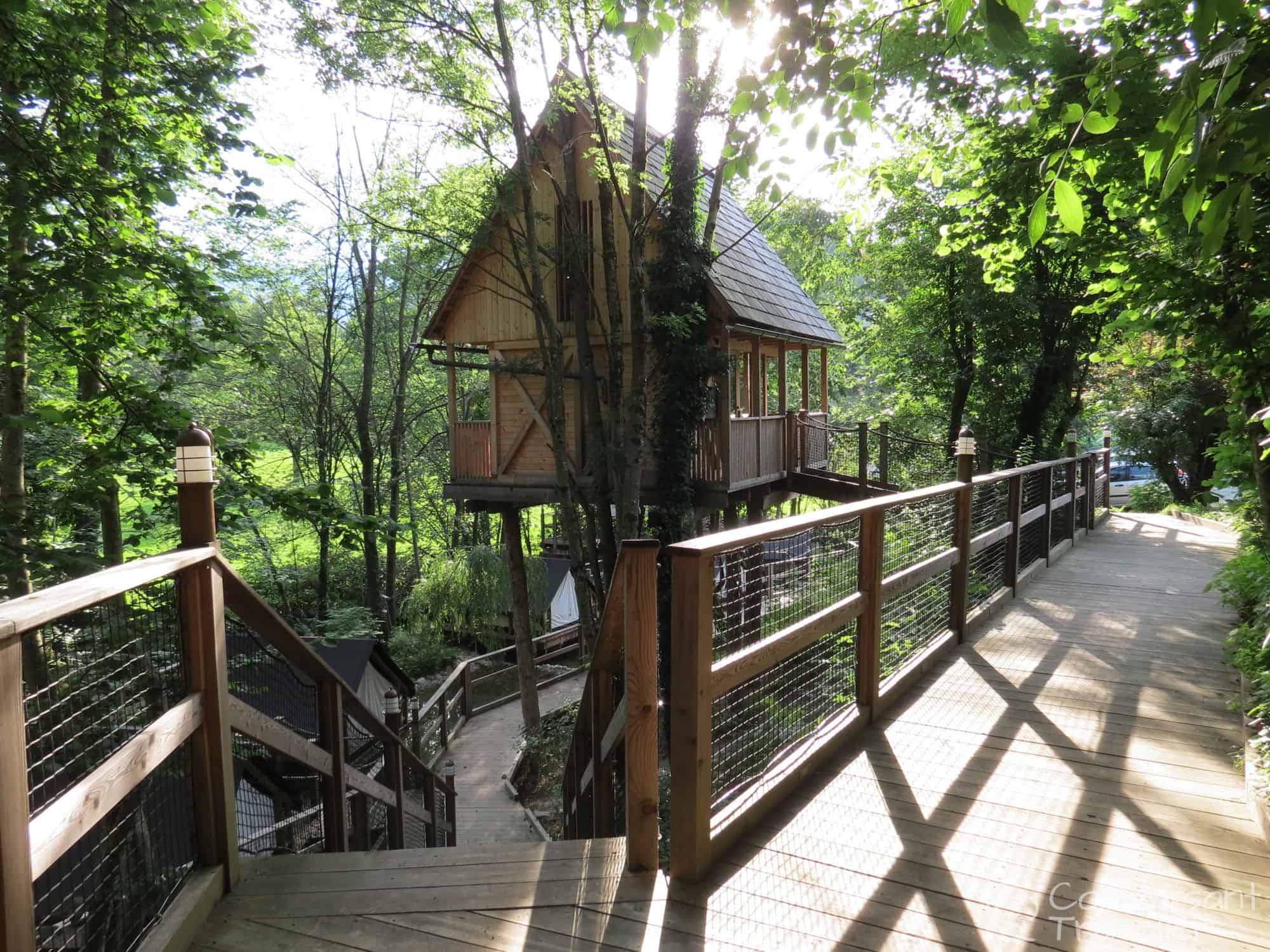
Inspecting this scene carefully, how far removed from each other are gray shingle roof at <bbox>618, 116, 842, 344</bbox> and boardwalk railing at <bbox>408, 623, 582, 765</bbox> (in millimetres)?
7164

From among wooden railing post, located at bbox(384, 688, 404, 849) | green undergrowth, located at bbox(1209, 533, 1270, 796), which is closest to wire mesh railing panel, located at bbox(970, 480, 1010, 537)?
green undergrowth, located at bbox(1209, 533, 1270, 796)

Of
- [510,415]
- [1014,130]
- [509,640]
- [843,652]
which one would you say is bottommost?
[509,640]

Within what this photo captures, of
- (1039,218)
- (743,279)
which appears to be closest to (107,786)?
(1039,218)

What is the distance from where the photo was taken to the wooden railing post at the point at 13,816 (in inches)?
53.9

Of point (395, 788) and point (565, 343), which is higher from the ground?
point (565, 343)

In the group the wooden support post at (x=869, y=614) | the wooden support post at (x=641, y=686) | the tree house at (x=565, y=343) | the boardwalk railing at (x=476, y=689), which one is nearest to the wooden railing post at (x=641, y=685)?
the wooden support post at (x=641, y=686)

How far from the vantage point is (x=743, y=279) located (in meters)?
12.5

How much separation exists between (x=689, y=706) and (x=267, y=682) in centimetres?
470

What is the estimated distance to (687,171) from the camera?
9.95 metres

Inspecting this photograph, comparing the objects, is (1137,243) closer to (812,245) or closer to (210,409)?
(812,245)

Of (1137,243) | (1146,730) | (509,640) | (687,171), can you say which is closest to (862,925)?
(1146,730)

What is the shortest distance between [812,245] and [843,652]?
1432 centimetres

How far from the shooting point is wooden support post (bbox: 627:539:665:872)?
234 centimetres

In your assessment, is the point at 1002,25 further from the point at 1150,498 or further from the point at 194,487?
the point at 1150,498
